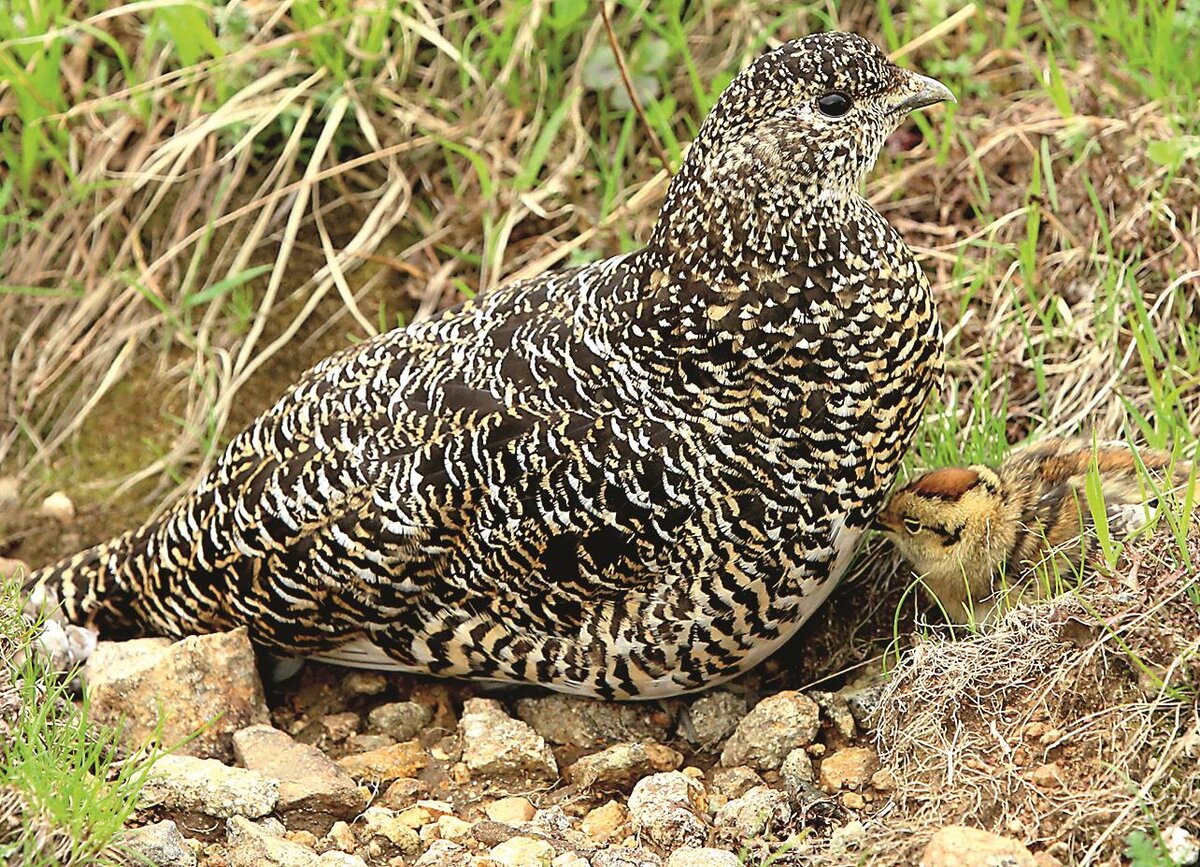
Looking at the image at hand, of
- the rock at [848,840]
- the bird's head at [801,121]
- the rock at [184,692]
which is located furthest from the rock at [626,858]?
the bird's head at [801,121]

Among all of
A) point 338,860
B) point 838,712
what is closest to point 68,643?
point 338,860

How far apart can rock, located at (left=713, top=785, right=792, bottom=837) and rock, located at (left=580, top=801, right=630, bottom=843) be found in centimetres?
24

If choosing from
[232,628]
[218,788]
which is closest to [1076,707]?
[218,788]

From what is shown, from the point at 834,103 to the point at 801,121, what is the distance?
0.12 meters

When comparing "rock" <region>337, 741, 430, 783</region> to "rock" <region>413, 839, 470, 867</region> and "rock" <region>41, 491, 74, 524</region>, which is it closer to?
"rock" <region>413, 839, 470, 867</region>

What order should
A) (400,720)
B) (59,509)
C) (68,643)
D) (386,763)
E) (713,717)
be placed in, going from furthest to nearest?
(59,509)
(68,643)
(400,720)
(713,717)
(386,763)

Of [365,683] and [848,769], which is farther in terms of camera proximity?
[365,683]

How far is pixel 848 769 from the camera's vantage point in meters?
3.82

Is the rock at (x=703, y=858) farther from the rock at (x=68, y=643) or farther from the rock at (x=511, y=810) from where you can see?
the rock at (x=68, y=643)

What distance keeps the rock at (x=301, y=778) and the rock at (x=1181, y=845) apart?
1976mm

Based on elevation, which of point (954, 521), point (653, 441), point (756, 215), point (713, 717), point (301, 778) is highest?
point (756, 215)

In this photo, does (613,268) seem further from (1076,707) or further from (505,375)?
(1076,707)

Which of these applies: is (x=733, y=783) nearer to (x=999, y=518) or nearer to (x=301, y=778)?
(x=999, y=518)

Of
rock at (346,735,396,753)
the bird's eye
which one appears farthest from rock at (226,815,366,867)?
the bird's eye
